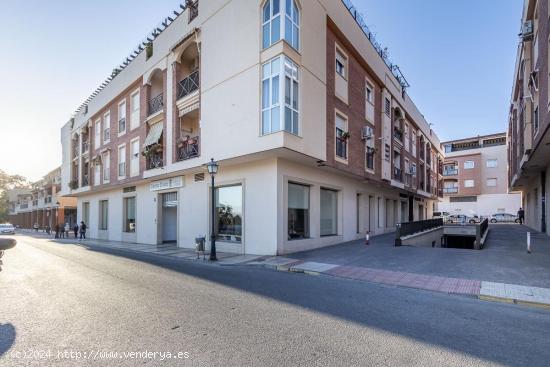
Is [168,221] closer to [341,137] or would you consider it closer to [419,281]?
[341,137]

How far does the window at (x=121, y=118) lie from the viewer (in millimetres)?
21953

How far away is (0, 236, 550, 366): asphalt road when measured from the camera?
3617mm

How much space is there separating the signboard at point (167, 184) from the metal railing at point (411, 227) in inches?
470

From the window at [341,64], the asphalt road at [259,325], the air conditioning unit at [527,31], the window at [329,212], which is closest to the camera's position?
the asphalt road at [259,325]

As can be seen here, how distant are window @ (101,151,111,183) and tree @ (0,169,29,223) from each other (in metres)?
58.9

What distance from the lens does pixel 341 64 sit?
16344mm

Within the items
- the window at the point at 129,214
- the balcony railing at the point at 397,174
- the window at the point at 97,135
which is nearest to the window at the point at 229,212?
the window at the point at 129,214

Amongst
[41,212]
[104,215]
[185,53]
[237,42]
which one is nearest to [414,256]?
[237,42]

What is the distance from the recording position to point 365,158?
18.4 meters

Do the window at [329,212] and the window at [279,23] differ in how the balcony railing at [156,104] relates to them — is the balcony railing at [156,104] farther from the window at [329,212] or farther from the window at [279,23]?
the window at [329,212]

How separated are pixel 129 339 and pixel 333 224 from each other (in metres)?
13.6

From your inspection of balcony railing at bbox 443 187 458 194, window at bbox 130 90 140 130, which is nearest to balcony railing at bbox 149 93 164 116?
window at bbox 130 90 140 130

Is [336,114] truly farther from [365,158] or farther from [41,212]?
[41,212]

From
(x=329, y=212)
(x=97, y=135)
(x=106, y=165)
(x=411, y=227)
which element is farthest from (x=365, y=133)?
(x=97, y=135)
